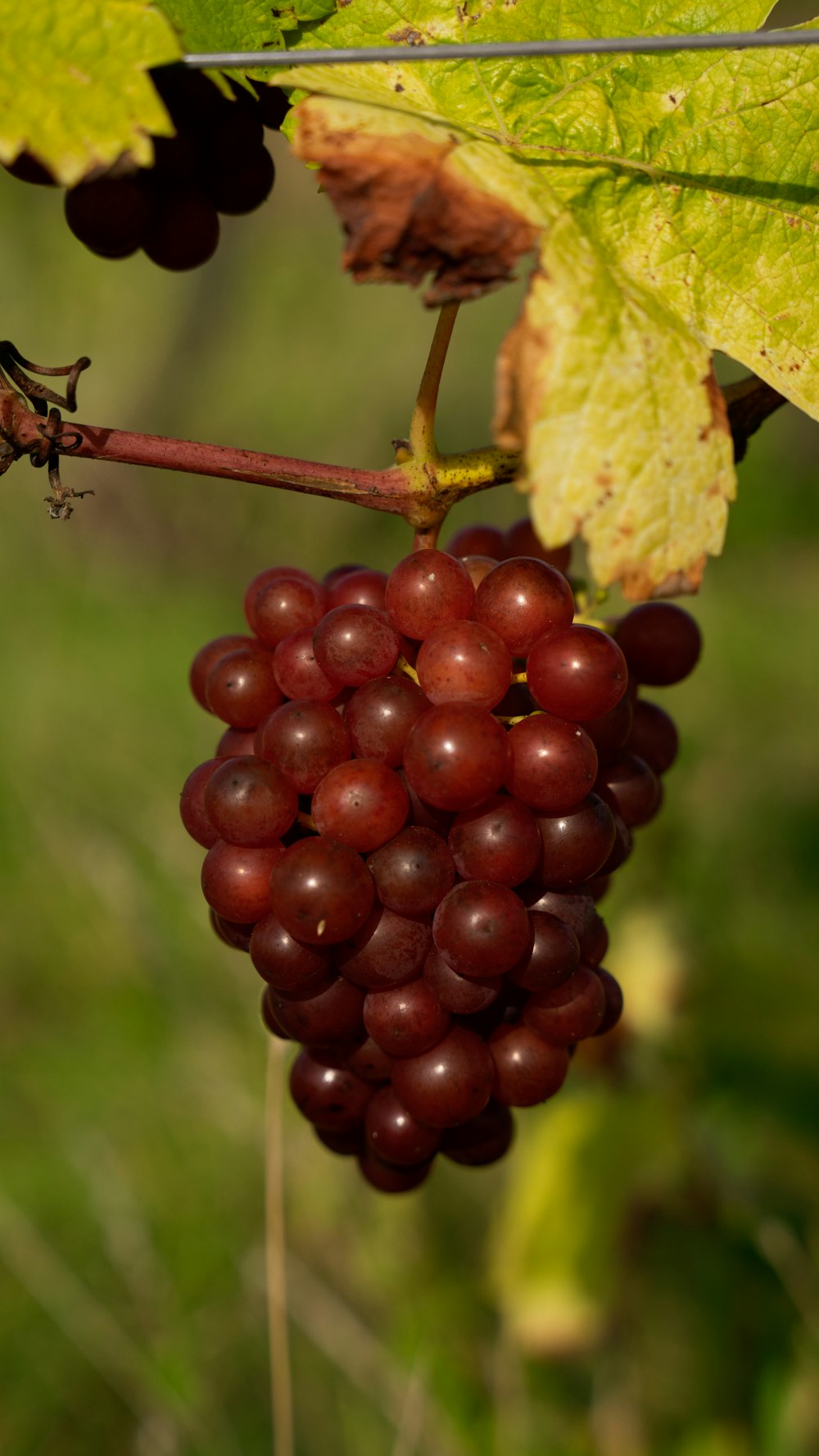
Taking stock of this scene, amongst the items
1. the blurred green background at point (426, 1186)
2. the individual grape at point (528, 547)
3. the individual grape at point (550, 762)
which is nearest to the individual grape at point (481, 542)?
the individual grape at point (528, 547)

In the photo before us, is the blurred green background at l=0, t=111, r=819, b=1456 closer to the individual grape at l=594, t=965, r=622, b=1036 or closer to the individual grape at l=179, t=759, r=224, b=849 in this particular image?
the individual grape at l=594, t=965, r=622, b=1036

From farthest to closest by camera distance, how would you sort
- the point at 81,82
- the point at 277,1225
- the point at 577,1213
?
the point at 577,1213 → the point at 277,1225 → the point at 81,82

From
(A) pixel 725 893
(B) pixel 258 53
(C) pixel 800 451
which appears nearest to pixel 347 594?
(B) pixel 258 53

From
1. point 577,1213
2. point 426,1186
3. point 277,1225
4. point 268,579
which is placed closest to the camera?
point 268,579

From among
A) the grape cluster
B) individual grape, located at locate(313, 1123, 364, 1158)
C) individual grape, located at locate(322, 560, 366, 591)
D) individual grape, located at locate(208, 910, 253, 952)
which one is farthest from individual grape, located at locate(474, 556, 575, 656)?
individual grape, located at locate(313, 1123, 364, 1158)

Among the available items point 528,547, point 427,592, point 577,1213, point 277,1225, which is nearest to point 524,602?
point 427,592

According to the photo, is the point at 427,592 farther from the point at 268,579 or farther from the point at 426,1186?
the point at 426,1186

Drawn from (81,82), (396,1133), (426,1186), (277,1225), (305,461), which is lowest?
(426,1186)
